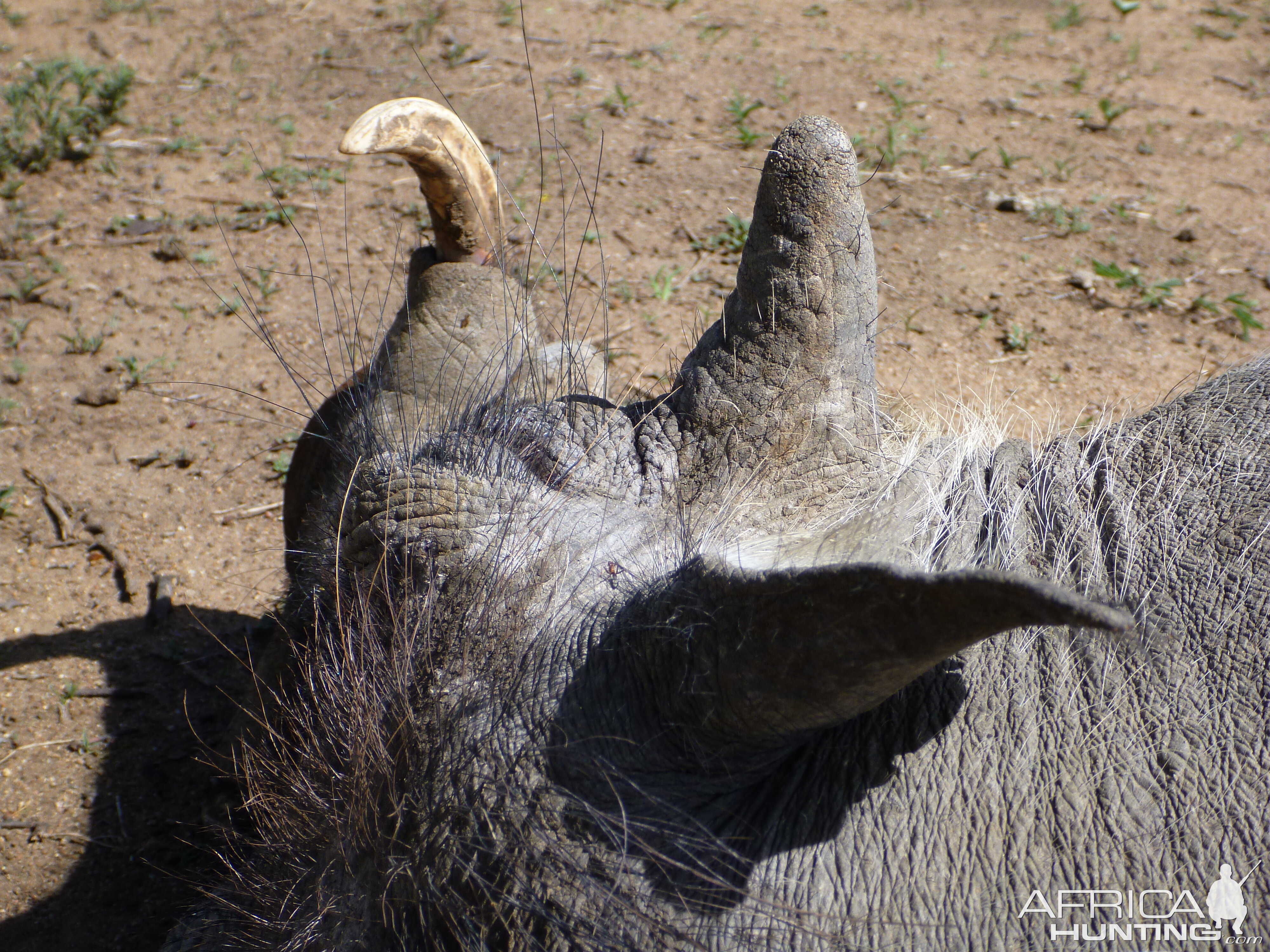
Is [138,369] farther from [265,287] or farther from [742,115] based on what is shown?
[742,115]

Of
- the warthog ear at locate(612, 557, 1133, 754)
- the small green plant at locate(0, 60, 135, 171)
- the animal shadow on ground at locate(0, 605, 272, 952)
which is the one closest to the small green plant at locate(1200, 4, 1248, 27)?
the small green plant at locate(0, 60, 135, 171)

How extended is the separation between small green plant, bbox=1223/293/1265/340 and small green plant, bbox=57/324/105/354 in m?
4.34

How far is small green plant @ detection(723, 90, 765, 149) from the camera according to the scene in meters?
5.29

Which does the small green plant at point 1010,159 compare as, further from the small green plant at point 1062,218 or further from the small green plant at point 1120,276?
the small green plant at point 1120,276

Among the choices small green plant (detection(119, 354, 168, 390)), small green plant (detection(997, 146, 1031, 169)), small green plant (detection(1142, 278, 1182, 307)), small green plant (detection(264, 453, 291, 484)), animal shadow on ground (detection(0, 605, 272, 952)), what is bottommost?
animal shadow on ground (detection(0, 605, 272, 952))

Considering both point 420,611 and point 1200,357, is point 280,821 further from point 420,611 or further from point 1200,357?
point 1200,357

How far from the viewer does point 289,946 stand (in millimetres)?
1632

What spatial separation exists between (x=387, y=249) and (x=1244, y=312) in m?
3.47

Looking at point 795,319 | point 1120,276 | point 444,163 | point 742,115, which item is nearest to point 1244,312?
point 1120,276

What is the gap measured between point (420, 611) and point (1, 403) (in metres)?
3.02

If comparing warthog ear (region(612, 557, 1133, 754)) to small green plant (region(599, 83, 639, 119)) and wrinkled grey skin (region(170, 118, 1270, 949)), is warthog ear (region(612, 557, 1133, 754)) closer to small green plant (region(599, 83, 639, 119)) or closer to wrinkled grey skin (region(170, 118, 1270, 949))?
wrinkled grey skin (region(170, 118, 1270, 949))

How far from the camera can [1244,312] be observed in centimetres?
400

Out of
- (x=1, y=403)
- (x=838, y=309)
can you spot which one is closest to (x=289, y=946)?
(x=838, y=309)

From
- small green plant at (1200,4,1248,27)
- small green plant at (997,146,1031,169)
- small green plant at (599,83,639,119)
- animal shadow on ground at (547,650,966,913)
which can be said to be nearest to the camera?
animal shadow on ground at (547,650,966,913)
